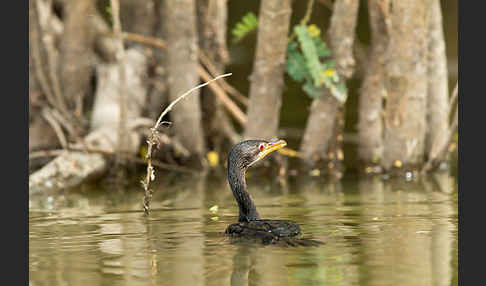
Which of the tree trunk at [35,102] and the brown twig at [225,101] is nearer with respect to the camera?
the tree trunk at [35,102]

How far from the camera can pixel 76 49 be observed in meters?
14.6

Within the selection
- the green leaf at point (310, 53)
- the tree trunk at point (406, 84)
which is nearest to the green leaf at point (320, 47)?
the green leaf at point (310, 53)

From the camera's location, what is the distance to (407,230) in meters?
8.12

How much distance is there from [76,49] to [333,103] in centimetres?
451

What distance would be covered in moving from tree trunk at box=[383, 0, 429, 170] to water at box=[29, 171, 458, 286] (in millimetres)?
798

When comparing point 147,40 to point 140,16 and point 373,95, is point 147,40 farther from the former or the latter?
point 373,95

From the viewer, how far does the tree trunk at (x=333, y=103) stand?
12.8m

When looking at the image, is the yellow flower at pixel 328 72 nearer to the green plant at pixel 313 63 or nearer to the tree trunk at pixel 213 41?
the green plant at pixel 313 63

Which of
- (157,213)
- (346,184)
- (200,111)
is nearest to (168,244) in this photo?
(157,213)

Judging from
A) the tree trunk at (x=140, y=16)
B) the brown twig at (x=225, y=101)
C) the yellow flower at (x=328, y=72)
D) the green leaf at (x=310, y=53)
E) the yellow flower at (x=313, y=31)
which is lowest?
the brown twig at (x=225, y=101)

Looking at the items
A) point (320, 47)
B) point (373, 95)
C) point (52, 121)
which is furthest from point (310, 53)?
point (52, 121)

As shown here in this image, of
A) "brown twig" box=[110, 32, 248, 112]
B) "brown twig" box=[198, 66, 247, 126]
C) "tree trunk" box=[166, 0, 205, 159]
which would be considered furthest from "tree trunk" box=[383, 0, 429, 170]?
"tree trunk" box=[166, 0, 205, 159]

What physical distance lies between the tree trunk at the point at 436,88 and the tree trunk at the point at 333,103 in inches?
49.5

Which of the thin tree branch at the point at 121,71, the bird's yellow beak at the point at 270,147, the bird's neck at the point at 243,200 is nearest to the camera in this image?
the bird's neck at the point at 243,200
